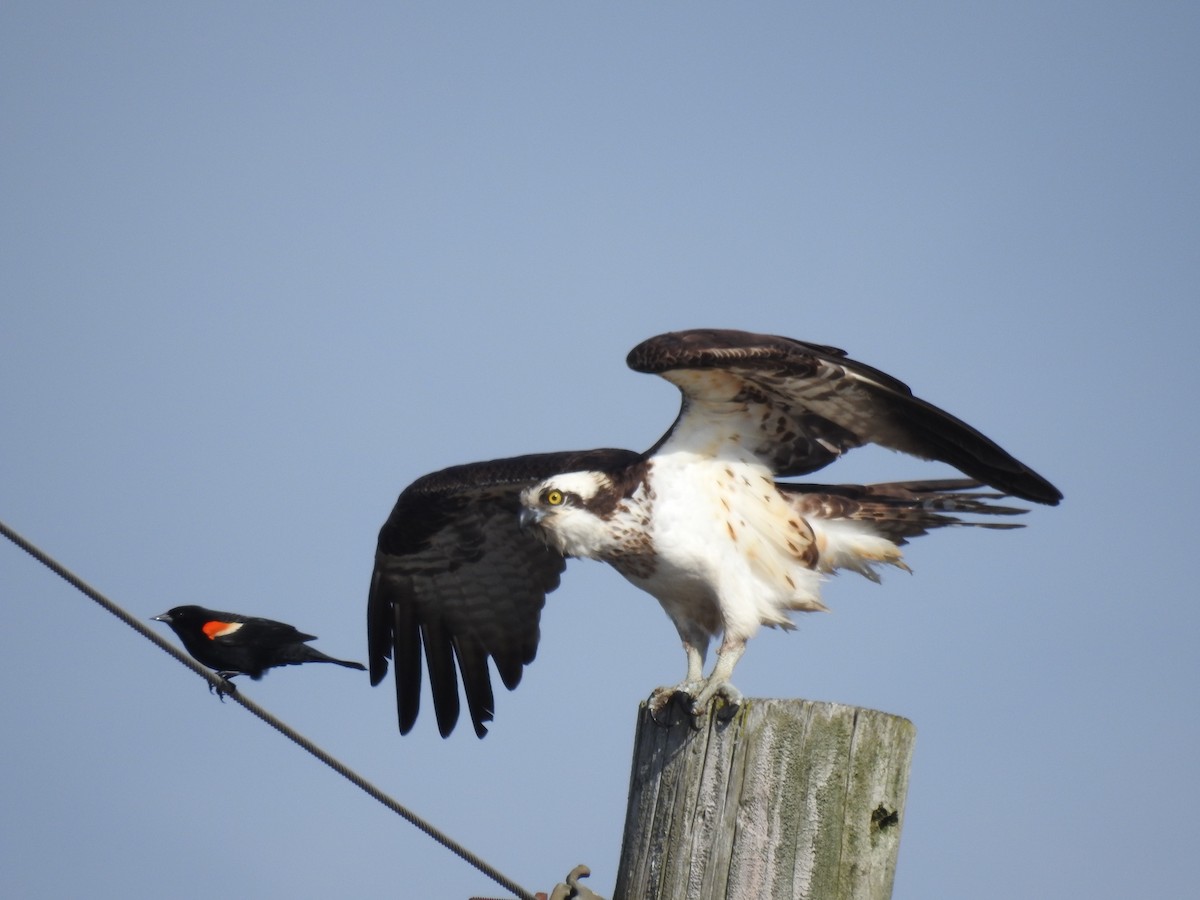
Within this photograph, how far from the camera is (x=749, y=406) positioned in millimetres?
6441

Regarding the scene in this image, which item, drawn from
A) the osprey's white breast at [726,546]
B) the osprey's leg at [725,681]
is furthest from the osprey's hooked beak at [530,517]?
the osprey's leg at [725,681]

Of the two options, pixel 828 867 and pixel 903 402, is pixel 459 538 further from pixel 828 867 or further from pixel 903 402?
pixel 828 867

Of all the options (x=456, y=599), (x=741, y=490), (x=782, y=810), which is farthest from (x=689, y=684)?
(x=456, y=599)

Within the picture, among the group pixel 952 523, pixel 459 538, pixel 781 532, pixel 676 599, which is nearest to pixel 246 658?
pixel 459 538

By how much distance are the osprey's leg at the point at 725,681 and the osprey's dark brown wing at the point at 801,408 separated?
3.37ft

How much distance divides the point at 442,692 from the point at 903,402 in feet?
10.7

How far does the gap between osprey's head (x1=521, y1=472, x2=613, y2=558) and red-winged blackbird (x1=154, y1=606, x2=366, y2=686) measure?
1.54m

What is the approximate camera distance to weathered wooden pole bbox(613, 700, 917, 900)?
3.72 meters

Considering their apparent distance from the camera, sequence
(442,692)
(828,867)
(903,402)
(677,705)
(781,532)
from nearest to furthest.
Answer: (828,867)
(677,705)
(903,402)
(781,532)
(442,692)

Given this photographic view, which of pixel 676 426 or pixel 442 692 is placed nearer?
pixel 676 426

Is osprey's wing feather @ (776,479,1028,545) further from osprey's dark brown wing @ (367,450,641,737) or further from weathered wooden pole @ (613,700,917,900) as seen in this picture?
weathered wooden pole @ (613,700,917,900)

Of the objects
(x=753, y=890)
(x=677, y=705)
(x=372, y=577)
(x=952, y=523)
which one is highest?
(x=952, y=523)

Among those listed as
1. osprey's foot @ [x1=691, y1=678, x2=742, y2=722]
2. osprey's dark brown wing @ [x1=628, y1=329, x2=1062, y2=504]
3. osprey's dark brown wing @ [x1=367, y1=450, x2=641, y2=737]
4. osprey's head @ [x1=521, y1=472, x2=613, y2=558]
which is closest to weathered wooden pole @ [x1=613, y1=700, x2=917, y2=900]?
osprey's foot @ [x1=691, y1=678, x2=742, y2=722]

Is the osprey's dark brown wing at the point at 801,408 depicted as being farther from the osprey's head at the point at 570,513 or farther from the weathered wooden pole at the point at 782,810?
the weathered wooden pole at the point at 782,810
